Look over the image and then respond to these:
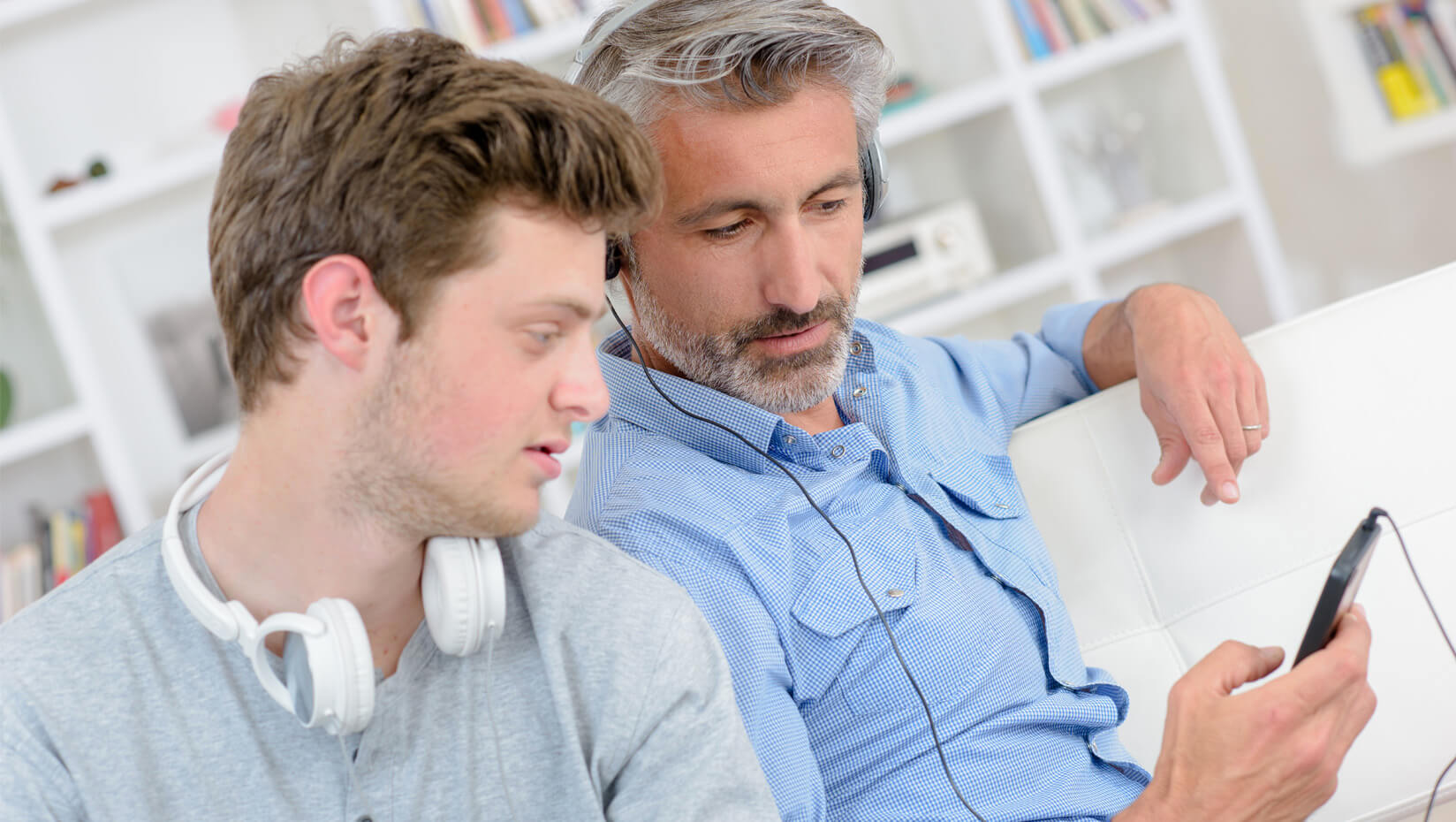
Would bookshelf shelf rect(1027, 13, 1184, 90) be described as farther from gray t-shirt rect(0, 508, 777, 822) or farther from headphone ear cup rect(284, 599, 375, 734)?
headphone ear cup rect(284, 599, 375, 734)

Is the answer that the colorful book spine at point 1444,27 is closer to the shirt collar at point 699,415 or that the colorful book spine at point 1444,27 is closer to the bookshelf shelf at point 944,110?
the bookshelf shelf at point 944,110

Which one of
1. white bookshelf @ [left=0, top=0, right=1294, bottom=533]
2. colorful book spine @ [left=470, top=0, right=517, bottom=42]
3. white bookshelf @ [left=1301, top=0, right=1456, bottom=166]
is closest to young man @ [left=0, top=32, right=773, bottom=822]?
white bookshelf @ [left=0, top=0, right=1294, bottom=533]

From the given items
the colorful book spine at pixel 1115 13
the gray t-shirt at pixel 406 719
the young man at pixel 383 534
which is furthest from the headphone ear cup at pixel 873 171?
the colorful book spine at pixel 1115 13

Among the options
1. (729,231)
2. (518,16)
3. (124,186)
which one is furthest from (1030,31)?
(124,186)

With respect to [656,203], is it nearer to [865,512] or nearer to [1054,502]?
[865,512]

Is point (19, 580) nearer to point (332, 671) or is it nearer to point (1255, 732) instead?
point (332, 671)

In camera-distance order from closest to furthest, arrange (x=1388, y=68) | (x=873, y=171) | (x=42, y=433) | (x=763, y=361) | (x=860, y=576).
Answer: (x=860, y=576) < (x=763, y=361) < (x=873, y=171) < (x=42, y=433) < (x=1388, y=68)

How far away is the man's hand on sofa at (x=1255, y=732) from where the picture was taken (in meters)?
0.98

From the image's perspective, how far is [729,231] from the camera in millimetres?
1224

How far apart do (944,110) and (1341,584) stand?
2.05 m

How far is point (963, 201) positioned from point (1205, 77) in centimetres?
66

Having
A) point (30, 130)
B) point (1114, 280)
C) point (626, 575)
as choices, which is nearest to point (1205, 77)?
point (1114, 280)

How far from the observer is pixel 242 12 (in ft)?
9.12

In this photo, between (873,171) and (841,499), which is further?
(873,171)
